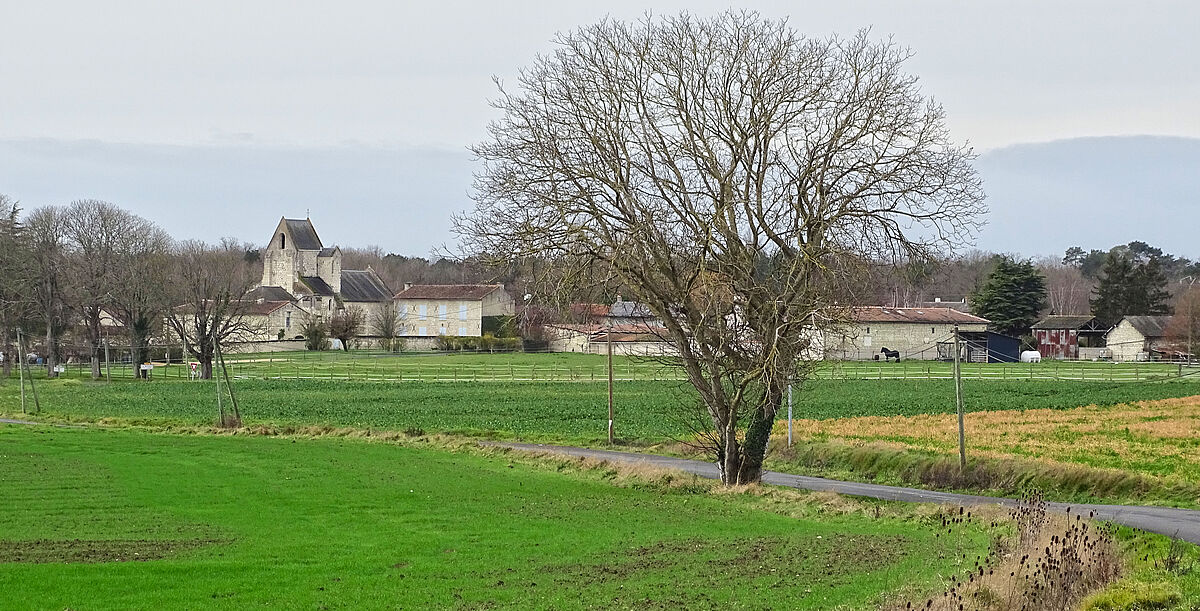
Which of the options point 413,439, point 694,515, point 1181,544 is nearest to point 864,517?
point 694,515

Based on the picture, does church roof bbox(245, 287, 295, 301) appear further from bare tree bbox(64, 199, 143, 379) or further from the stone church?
bare tree bbox(64, 199, 143, 379)

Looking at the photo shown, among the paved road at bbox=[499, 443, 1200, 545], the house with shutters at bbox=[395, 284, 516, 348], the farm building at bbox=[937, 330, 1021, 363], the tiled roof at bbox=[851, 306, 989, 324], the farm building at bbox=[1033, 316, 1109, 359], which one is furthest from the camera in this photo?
the house with shutters at bbox=[395, 284, 516, 348]

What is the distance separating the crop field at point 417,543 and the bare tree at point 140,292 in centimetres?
5581

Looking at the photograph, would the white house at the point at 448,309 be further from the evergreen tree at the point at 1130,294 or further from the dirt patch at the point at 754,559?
the dirt patch at the point at 754,559

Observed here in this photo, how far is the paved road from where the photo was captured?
20.6 m

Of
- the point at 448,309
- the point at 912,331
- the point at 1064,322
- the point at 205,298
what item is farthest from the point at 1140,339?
the point at 205,298

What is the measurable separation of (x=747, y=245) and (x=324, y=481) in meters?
10.7

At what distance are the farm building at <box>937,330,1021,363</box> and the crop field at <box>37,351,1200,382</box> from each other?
16.8 ft

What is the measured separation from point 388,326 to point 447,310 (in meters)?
6.28

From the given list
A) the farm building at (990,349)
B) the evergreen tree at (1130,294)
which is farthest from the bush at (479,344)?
the evergreen tree at (1130,294)

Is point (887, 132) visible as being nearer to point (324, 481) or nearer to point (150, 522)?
point (324, 481)

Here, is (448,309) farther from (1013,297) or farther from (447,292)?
(1013,297)

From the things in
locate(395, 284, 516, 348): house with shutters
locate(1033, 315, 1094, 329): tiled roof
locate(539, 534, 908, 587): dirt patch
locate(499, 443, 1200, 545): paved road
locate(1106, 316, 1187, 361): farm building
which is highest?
locate(395, 284, 516, 348): house with shutters

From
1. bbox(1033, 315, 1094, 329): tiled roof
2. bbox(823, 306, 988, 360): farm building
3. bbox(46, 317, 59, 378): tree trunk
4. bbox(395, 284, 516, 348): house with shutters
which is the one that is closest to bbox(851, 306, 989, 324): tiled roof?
bbox(823, 306, 988, 360): farm building
